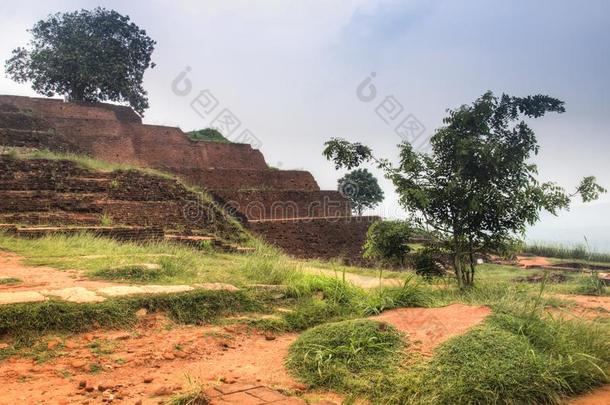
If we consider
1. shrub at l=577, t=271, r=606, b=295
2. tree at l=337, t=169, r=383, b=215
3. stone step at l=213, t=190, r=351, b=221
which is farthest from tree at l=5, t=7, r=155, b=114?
shrub at l=577, t=271, r=606, b=295

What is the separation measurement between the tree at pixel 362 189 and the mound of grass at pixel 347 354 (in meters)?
24.6

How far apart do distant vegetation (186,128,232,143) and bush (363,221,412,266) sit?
→ 49.2 feet

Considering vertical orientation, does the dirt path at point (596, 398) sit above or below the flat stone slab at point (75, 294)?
below

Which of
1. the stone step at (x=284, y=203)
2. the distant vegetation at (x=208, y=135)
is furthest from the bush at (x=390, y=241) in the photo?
the distant vegetation at (x=208, y=135)

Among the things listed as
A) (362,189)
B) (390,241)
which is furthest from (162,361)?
(362,189)

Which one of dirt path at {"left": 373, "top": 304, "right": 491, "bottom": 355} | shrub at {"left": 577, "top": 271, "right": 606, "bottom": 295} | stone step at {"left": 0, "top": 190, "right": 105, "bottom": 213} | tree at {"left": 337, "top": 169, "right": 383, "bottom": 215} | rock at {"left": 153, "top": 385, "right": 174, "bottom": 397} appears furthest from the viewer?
tree at {"left": 337, "top": 169, "right": 383, "bottom": 215}

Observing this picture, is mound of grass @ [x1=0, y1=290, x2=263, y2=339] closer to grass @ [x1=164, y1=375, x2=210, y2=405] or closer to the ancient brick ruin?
grass @ [x1=164, y1=375, x2=210, y2=405]

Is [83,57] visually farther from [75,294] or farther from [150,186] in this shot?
[75,294]

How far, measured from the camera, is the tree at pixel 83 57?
1822 centimetres

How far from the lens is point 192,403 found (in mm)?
2443

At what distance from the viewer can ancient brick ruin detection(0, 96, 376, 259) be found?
1033 centimetres

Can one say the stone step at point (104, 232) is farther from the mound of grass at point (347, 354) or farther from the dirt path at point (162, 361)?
the mound of grass at point (347, 354)

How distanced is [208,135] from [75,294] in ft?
59.9

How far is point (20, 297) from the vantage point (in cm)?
358
